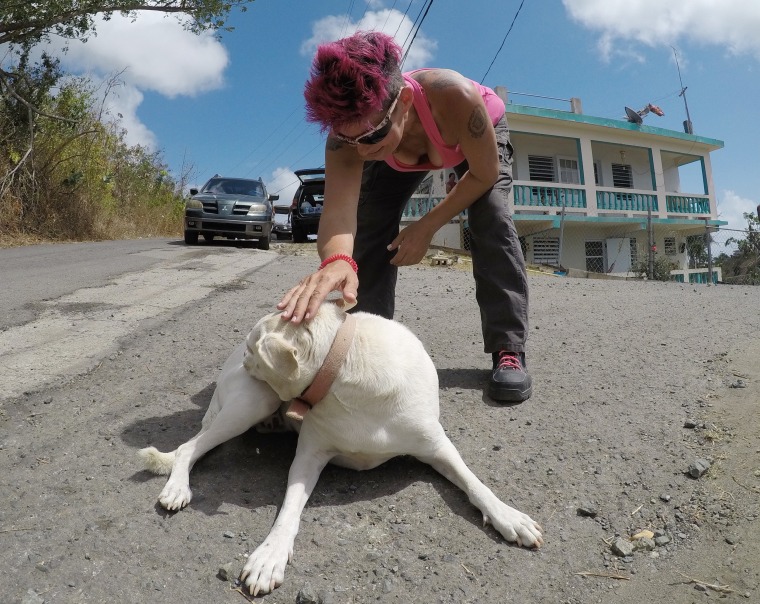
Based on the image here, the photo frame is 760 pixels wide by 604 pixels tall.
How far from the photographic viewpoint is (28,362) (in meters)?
3.21

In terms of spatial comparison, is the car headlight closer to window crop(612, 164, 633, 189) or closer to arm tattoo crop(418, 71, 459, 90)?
arm tattoo crop(418, 71, 459, 90)

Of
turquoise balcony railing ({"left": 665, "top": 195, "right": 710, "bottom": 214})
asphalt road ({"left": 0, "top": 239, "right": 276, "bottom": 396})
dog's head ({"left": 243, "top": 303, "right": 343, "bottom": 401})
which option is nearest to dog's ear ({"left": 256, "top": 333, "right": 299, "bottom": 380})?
dog's head ({"left": 243, "top": 303, "right": 343, "bottom": 401})

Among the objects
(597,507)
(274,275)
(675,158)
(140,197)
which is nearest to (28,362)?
(597,507)

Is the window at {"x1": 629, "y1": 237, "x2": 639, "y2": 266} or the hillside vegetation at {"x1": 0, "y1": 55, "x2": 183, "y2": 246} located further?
the window at {"x1": 629, "y1": 237, "x2": 639, "y2": 266}

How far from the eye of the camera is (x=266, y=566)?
1609 millimetres

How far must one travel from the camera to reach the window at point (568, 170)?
64.0 feet

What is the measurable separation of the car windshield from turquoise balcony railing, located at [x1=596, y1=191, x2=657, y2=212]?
1088 centimetres

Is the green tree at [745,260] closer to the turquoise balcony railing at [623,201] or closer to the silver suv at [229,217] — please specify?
the turquoise balcony railing at [623,201]

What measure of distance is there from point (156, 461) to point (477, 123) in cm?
183

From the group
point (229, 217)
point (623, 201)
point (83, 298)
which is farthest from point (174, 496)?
point (623, 201)

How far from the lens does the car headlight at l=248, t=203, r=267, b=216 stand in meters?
12.0

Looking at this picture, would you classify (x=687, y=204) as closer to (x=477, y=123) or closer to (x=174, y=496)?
(x=477, y=123)

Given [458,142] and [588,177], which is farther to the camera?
[588,177]

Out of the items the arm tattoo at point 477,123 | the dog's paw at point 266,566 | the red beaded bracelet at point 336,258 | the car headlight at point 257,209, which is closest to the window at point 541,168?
the car headlight at point 257,209
